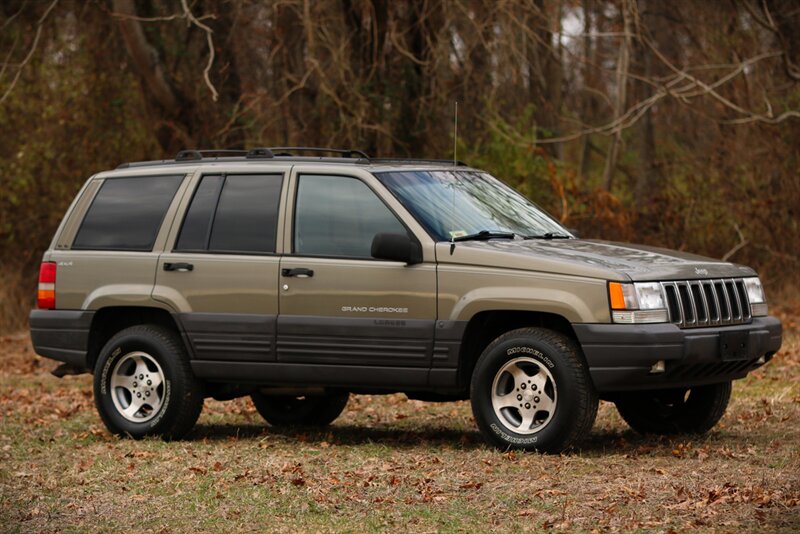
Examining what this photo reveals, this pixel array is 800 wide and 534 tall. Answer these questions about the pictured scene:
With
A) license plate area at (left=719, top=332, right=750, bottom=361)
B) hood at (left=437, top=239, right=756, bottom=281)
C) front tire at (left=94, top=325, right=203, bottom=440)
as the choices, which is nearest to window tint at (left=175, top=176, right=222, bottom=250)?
front tire at (left=94, top=325, right=203, bottom=440)

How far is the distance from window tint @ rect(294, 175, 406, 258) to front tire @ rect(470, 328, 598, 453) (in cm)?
109

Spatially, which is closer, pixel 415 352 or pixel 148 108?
pixel 415 352

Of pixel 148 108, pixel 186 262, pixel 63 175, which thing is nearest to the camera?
pixel 186 262

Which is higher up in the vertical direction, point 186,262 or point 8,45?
point 8,45

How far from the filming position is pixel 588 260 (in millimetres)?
8672

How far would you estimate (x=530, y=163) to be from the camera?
65.7 feet

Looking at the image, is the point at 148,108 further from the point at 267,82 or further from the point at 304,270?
the point at 304,270

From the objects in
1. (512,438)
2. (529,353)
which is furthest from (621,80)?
(512,438)

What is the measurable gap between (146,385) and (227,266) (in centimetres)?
113

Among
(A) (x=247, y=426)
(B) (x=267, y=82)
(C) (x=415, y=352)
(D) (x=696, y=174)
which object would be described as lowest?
(A) (x=247, y=426)

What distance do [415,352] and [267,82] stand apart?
13.5 m

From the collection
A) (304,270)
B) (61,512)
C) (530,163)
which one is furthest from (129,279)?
(530,163)

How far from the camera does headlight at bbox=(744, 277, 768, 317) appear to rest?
9312 mm

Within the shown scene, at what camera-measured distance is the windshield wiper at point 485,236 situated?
916 centimetres
